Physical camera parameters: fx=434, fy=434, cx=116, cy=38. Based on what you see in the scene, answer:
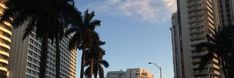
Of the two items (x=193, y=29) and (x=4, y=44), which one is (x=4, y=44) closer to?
(x=4, y=44)

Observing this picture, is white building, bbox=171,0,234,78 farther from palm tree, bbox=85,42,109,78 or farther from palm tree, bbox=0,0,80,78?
palm tree, bbox=0,0,80,78

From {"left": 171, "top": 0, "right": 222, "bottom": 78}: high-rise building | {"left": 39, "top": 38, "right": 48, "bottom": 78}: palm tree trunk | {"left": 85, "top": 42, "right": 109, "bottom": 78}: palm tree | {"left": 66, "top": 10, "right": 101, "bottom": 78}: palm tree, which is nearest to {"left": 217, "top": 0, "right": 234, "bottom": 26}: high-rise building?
{"left": 171, "top": 0, "right": 222, "bottom": 78}: high-rise building

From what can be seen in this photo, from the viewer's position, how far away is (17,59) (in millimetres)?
172000

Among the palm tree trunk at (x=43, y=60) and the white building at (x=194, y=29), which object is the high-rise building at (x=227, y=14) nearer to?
the white building at (x=194, y=29)

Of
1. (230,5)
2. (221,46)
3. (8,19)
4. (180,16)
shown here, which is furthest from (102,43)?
(230,5)

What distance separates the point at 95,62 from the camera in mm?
76125

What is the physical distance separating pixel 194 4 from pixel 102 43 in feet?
391

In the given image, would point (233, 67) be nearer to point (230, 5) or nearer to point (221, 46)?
point (221, 46)

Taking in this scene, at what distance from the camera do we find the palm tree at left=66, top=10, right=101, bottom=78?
187ft

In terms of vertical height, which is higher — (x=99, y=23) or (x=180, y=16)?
(x=180, y=16)

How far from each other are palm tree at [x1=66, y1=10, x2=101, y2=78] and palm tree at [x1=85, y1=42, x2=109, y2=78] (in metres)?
4.59

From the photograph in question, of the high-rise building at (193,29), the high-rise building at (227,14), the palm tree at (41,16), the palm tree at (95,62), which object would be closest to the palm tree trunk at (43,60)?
the palm tree at (41,16)

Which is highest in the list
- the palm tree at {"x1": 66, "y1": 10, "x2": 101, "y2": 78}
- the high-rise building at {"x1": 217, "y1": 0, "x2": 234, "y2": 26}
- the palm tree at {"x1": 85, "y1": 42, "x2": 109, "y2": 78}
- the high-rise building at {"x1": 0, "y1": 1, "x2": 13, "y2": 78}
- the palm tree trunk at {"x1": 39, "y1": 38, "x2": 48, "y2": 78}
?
the high-rise building at {"x1": 217, "y1": 0, "x2": 234, "y2": 26}

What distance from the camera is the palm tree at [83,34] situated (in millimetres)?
56969
